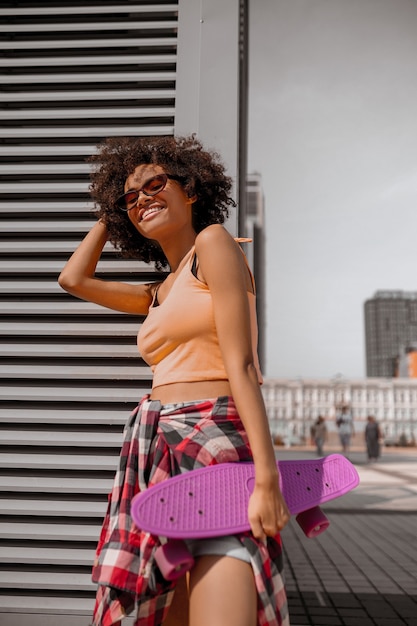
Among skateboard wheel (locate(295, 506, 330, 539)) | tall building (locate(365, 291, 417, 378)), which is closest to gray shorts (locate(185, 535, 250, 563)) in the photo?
skateboard wheel (locate(295, 506, 330, 539))

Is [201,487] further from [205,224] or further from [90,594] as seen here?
[90,594]

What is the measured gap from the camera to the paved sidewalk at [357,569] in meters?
4.17

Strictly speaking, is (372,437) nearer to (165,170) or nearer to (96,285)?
(96,285)

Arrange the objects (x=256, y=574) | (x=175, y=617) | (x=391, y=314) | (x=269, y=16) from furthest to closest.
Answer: (x=391, y=314)
(x=269, y=16)
(x=175, y=617)
(x=256, y=574)

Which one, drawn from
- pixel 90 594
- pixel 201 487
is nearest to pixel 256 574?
pixel 201 487

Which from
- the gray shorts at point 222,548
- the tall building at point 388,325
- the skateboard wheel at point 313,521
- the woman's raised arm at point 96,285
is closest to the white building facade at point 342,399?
the tall building at point 388,325

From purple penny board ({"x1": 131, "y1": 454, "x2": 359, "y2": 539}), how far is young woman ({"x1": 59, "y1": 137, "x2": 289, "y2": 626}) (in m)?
0.05

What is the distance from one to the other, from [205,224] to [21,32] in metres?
1.48

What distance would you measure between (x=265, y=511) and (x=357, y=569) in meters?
4.87

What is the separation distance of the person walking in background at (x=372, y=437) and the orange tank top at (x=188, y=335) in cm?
1866

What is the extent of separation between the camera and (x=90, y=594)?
2.21m

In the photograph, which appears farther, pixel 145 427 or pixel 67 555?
pixel 67 555

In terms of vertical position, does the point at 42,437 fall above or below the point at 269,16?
below

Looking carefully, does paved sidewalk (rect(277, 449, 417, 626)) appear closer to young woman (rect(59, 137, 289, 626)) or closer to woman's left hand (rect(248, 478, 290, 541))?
young woman (rect(59, 137, 289, 626))
